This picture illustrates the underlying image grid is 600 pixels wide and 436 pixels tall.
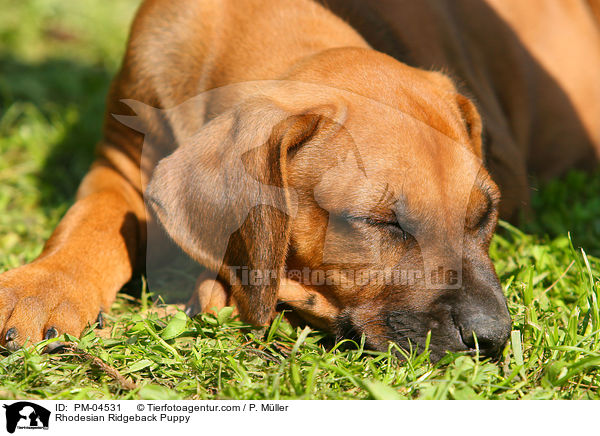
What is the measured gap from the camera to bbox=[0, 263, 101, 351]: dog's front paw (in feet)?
9.32

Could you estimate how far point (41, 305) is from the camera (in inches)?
116

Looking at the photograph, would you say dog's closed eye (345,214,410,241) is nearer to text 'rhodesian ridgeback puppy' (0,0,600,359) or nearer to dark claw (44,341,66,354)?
text 'rhodesian ridgeback puppy' (0,0,600,359)

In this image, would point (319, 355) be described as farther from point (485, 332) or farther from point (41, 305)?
point (41, 305)

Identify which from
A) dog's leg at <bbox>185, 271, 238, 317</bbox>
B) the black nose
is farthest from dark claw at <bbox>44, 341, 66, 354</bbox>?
the black nose

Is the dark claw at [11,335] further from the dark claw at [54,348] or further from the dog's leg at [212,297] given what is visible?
the dog's leg at [212,297]

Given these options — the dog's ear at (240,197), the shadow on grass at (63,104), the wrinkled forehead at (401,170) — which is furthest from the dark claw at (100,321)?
the shadow on grass at (63,104)

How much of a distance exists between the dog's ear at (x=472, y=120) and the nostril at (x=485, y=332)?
1099 millimetres

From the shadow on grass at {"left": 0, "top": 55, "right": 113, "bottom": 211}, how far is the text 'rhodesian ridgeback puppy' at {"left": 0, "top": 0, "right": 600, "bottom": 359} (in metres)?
1.45

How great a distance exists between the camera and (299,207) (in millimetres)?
2949

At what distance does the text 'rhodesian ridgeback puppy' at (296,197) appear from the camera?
111 inches
